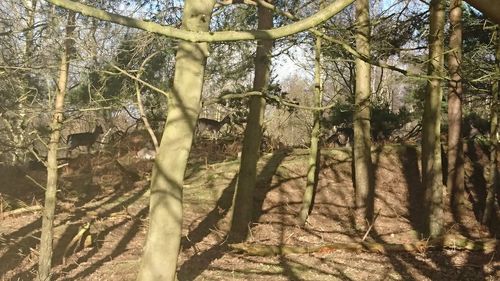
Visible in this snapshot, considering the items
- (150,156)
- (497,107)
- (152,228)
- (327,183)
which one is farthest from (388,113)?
(152,228)

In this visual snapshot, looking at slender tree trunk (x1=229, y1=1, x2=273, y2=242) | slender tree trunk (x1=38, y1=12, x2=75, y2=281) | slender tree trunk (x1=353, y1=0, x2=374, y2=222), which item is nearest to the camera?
slender tree trunk (x1=38, y1=12, x2=75, y2=281)

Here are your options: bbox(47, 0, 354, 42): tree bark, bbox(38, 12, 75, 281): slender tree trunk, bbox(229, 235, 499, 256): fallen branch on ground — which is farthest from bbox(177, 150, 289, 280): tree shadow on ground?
bbox(47, 0, 354, 42): tree bark

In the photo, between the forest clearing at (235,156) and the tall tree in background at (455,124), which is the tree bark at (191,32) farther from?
the tall tree in background at (455,124)

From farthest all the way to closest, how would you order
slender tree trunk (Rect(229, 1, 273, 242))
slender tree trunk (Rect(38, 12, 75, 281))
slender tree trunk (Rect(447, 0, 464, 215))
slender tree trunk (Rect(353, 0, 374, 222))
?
slender tree trunk (Rect(353, 0, 374, 222)) → slender tree trunk (Rect(447, 0, 464, 215)) → slender tree trunk (Rect(229, 1, 273, 242)) → slender tree trunk (Rect(38, 12, 75, 281))

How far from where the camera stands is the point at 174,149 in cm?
489

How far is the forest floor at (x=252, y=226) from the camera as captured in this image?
27.7 feet

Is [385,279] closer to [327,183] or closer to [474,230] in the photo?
[474,230]

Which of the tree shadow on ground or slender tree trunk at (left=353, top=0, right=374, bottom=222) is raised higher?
slender tree trunk at (left=353, top=0, right=374, bottom=222)

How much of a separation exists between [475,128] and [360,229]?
214 inches

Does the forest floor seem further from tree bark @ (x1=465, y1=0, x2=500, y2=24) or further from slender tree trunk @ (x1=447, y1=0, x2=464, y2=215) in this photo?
tree bark @ (x1=465, y1=0, x2=500, y2=24)

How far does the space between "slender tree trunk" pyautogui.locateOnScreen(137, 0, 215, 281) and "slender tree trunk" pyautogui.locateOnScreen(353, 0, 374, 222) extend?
6756 mm

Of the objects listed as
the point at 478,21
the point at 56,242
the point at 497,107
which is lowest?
the point at 56,242

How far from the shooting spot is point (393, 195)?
13.5 m

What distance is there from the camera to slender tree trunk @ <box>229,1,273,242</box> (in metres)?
9.82
